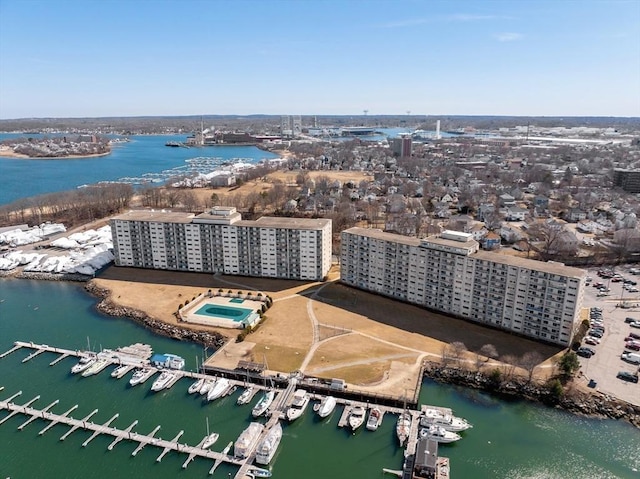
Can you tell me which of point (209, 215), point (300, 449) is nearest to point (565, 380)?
point (300, 449)

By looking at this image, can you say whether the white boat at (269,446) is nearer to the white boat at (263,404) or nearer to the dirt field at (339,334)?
the white boat at (263,404)

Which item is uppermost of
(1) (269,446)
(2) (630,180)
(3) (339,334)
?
(2) (630,180)

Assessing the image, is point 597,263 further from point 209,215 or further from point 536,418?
point 209,215

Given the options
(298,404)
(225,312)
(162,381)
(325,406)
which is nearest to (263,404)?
(298,404)

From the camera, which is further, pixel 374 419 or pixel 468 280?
pixel 468 280

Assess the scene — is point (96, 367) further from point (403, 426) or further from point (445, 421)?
point (445, 421)

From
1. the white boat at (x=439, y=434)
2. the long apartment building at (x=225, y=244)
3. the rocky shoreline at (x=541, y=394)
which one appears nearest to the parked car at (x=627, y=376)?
the rocky shoreline at (x=541, y=394)
